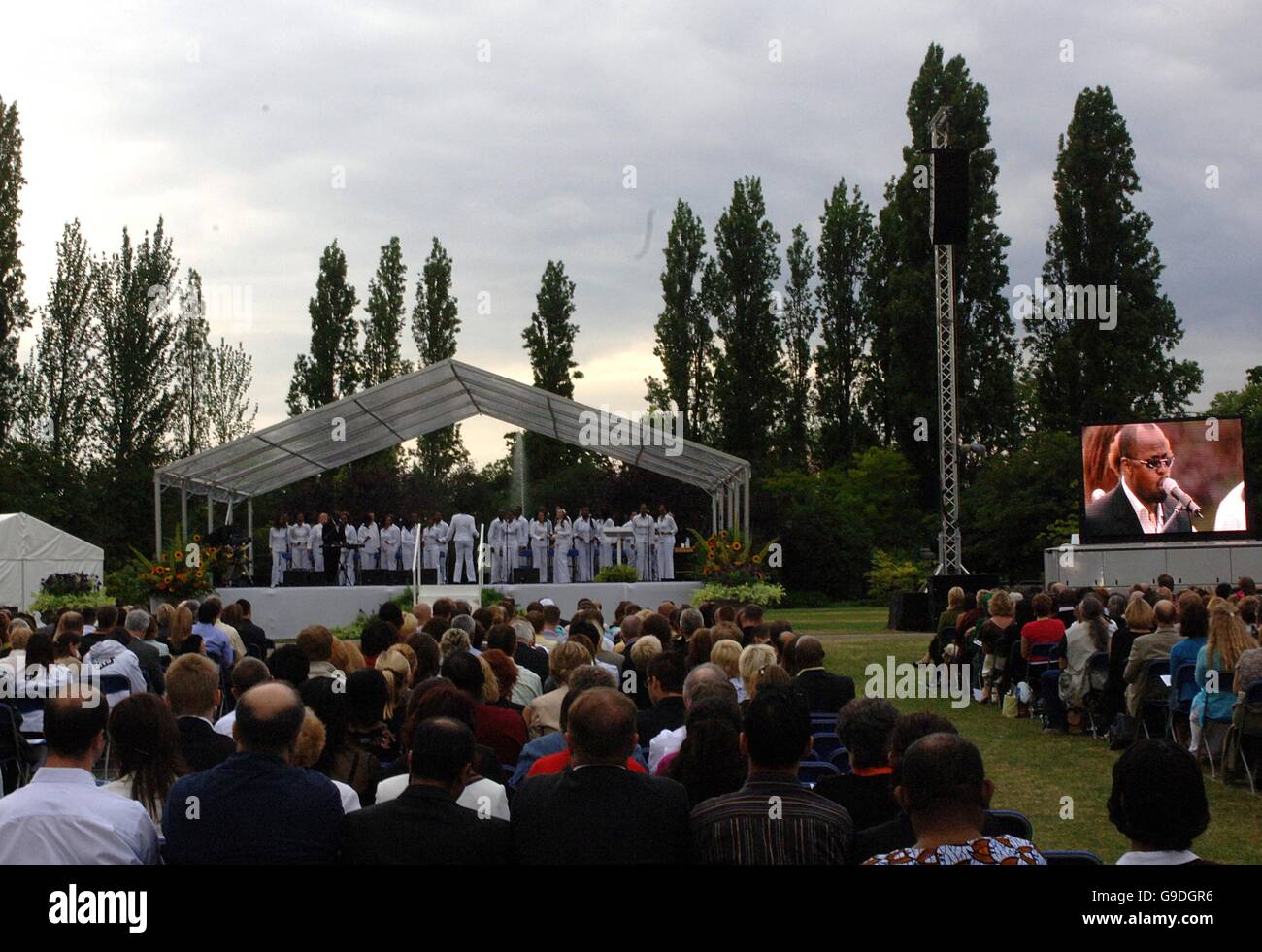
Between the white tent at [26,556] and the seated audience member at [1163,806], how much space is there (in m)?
29.9

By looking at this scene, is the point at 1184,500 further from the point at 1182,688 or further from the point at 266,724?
the point at 266,724

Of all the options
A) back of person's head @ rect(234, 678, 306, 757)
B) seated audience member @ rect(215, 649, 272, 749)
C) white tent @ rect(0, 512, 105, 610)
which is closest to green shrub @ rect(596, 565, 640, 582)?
white tent @ rect(0, 512, 105, 610)

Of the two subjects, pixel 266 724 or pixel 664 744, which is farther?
pixel 664 744

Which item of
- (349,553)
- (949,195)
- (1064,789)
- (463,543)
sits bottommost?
(1064,789)

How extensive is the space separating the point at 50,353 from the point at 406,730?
4345 cm

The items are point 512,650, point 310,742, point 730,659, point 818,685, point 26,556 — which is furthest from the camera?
point 26,556

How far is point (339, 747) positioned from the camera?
534 cm

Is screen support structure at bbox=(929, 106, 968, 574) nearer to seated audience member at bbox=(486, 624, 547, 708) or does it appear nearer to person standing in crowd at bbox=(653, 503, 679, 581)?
person standing in crowd at bbox=(653, 503, 679, 581)

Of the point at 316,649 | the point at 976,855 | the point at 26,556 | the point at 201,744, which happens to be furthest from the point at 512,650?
the point at 26,556

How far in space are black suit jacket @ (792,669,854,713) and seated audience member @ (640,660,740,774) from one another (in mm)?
1441

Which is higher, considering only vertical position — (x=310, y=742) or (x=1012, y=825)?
Result: (x=310, y=742)

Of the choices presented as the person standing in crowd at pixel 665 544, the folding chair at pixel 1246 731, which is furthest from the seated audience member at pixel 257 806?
the person standing in crowd at pixel 665 544

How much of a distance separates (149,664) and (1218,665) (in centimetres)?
789
